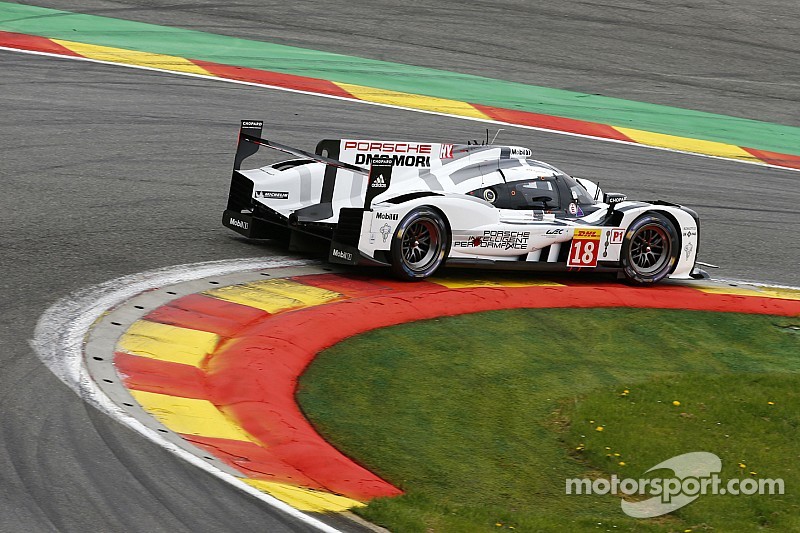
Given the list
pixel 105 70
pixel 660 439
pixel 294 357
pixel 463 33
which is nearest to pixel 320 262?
pixel 294 357

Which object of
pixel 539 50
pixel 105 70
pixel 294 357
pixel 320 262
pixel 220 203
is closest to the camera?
pixel 294 357

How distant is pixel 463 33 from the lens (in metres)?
24.9

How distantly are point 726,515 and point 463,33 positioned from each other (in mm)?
18285

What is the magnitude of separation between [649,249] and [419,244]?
9.64ft

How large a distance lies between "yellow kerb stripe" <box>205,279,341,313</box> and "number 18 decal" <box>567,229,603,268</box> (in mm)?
2903

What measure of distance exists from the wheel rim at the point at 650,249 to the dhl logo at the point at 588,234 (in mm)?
481

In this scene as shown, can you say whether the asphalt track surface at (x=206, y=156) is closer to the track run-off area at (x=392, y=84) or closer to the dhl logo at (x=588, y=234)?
the track run-off area at (x=392, y=84)

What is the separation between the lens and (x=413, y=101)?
20188 millimetres

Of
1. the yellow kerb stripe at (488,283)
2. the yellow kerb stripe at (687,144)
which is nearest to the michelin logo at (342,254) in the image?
the yellow kerb stripe at (488,283)

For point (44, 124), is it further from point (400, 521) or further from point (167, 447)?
point (400, 521)

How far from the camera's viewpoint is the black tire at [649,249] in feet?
42.5

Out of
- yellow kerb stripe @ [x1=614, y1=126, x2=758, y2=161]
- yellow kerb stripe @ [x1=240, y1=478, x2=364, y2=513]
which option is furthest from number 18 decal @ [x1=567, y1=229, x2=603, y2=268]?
yellow kerb stripe @ [x1=614, y1=126, x2=758, y2=161]

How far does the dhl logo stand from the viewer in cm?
1272

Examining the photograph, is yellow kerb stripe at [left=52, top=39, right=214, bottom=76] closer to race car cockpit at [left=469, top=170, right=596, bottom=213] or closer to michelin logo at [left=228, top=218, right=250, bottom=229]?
michelin logo at [left=228, top=218, right=250, bottom=229]
